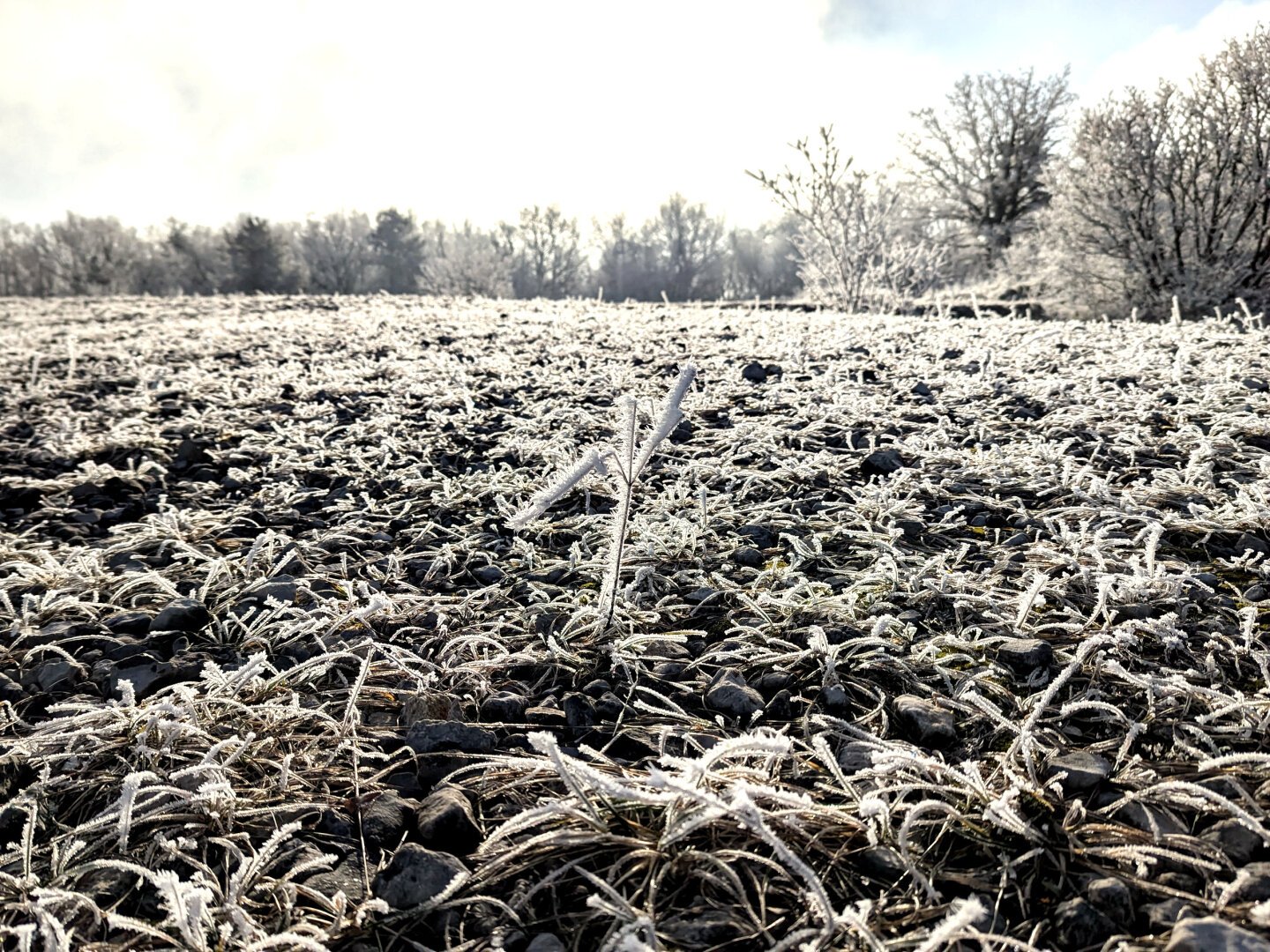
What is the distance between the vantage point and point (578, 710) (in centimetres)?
160

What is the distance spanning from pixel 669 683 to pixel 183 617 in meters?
1.42

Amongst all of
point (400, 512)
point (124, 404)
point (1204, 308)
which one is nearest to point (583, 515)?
point (400, 512)

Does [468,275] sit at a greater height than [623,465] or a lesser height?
greater

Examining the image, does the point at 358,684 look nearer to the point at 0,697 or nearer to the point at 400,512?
the point at 0,697

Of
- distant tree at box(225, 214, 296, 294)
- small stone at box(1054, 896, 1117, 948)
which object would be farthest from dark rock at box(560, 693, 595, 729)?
distant tree at box(225, 214, 296, 294)

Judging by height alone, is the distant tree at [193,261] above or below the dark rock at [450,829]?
above

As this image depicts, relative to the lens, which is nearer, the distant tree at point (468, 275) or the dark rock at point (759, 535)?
the dark rock at point (759, 535)

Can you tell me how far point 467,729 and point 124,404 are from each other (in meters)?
4.37

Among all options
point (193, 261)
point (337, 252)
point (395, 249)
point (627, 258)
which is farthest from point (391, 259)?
point (627, 258)

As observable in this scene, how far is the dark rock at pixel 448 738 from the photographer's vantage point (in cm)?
149

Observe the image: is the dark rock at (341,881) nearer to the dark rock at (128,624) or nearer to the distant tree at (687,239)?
the dark rock at (128,624)

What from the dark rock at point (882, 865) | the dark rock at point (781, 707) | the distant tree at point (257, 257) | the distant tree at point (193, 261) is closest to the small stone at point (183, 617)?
the dark rock at point (781, 707)

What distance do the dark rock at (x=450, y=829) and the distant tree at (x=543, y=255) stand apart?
168ft

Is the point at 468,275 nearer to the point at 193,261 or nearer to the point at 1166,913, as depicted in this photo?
the point at 193,261
